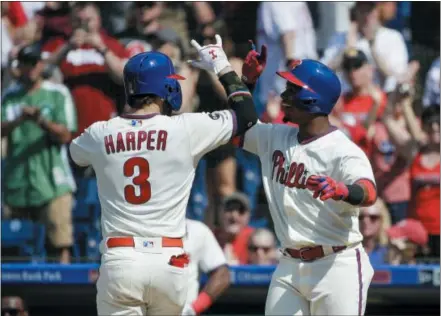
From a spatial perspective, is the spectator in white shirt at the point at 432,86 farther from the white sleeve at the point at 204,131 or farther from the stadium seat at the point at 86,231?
the white sleeve at the point at 204,131

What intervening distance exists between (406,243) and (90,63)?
124 inches

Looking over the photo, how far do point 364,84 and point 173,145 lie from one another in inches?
186

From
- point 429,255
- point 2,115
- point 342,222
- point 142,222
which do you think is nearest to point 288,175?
point 342,222

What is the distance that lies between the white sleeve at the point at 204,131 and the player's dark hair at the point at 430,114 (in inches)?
177

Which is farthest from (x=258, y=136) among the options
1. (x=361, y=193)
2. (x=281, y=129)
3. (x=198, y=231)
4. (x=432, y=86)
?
(x=432, y=86)

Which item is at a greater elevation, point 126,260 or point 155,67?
point 155,67

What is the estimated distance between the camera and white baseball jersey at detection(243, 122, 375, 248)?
240 inches

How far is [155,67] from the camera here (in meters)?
6.04

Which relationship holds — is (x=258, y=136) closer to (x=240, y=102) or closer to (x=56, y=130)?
(x=240, y=102)

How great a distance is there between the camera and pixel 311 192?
614 cm

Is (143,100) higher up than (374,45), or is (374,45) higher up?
(374,45)

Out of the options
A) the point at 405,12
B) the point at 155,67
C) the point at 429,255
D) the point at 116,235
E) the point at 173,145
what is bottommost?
the point at 429,255

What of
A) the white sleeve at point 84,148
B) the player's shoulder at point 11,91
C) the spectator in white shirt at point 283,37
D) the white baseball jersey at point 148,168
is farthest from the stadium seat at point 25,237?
the white baseball jersey at point 148,168

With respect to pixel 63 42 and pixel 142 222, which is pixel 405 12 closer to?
pixel 63 42
